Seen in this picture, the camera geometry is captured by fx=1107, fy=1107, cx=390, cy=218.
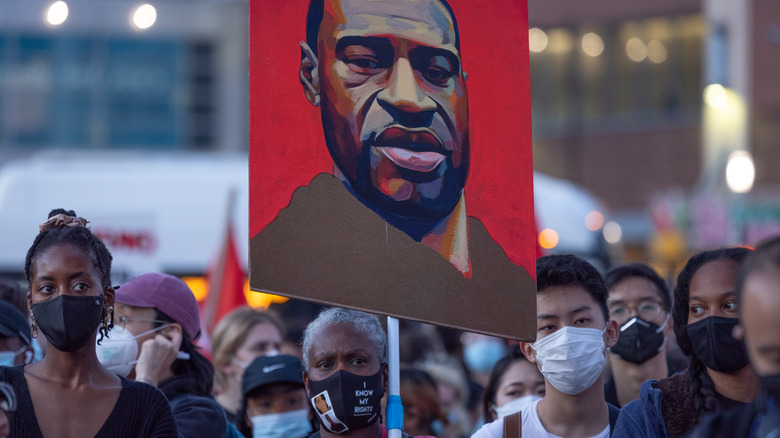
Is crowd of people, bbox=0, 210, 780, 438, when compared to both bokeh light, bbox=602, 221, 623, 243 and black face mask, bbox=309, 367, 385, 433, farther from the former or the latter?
bokeh light, bbox=602, 221, 623, 243

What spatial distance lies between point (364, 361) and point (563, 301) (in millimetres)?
813

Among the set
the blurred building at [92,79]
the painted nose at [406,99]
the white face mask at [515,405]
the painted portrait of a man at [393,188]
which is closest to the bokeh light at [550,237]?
the white face mask at [515,405]

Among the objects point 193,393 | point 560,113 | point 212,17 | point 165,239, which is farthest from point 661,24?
point 193,393

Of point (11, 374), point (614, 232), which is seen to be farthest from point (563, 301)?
point (614, 232)

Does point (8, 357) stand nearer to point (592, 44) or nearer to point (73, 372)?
point (73, 372)

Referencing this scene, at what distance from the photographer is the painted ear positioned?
3.53 meters

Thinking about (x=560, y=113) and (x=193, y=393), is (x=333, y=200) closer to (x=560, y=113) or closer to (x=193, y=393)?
(x=193, y=393)

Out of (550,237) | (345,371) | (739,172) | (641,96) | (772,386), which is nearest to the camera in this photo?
(772,386)

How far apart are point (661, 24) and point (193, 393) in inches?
1128

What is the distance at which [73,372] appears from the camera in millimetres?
3557

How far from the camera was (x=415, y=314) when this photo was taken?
3568 mm

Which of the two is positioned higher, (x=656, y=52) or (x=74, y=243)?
(x=656, y=52)

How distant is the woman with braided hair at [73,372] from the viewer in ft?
11.4

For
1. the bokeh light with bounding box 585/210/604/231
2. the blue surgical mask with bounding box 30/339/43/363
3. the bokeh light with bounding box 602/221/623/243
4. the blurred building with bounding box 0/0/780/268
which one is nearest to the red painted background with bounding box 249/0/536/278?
the blue surgical mask with bounding box 30/339/43/363
